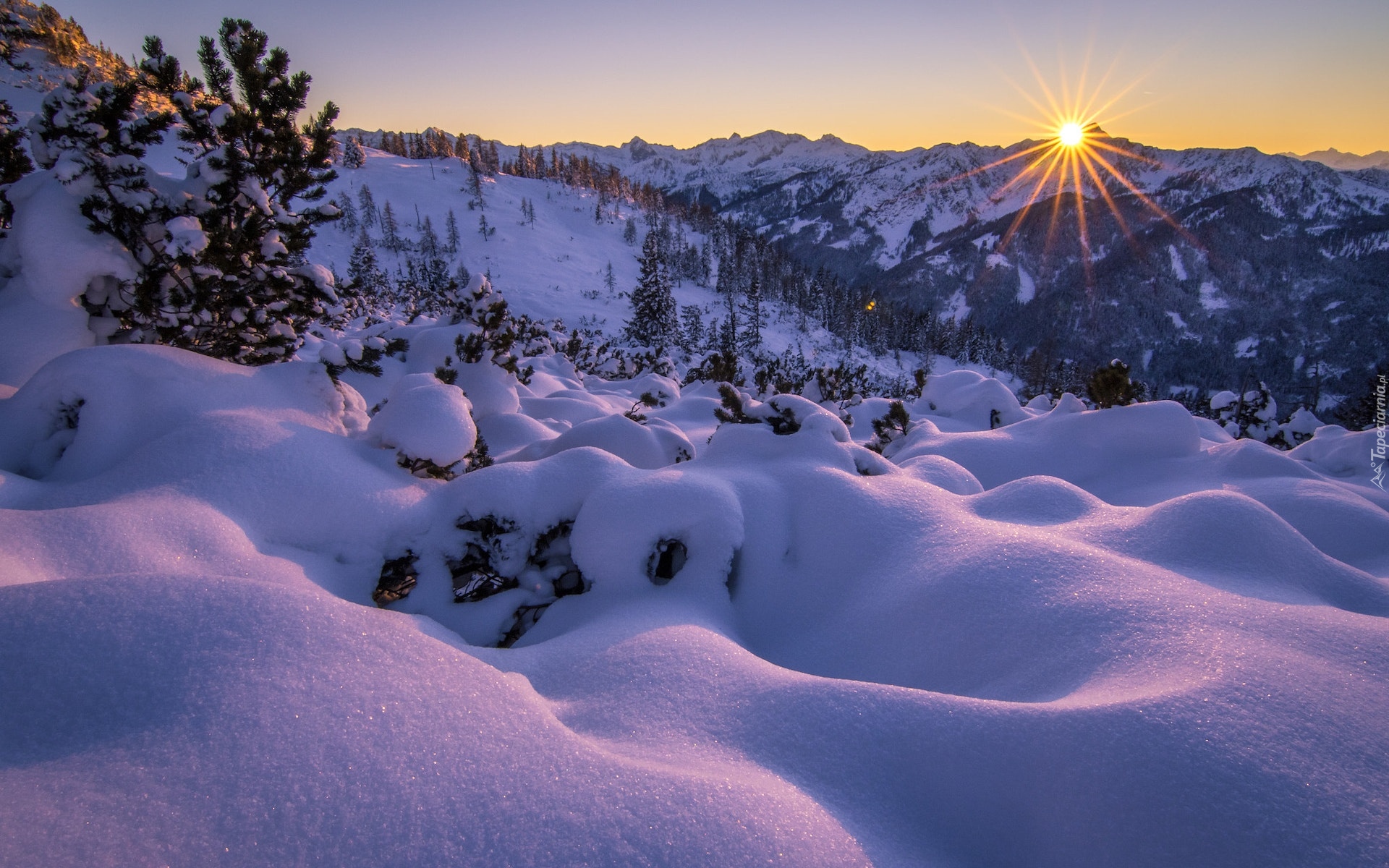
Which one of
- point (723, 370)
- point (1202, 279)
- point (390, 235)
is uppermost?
point (1202, 279)

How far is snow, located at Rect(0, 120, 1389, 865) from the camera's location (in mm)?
1650

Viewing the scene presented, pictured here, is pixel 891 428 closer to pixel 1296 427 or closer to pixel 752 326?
pixel 1296 427

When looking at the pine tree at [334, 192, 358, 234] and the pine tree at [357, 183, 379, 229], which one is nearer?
the pine tree at [334, 192, 358, 234]

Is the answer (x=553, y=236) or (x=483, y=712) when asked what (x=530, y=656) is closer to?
(x=483, y=712)

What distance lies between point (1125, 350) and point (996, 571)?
558ft

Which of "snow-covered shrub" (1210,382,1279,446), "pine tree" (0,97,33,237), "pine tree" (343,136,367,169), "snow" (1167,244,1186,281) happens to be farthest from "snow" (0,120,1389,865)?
"snow" (1167,244,1186,281)

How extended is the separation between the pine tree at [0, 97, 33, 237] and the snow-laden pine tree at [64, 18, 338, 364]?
2.29 feet

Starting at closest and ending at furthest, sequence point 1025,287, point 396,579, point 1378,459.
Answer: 1. point 396,579
2. point 1378,459
3. point 1025,287

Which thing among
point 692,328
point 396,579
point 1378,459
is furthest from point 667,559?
point 692,328

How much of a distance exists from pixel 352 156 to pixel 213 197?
Answer: 11838cm

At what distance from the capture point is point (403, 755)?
6.00 feet

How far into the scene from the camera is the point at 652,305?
37.5 m

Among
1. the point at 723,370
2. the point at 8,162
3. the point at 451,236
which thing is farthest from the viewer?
the point at 451,236

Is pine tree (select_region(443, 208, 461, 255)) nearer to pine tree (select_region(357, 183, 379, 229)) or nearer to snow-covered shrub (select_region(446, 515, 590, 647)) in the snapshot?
pine tree (select_region(357, 183, 379, 229))
